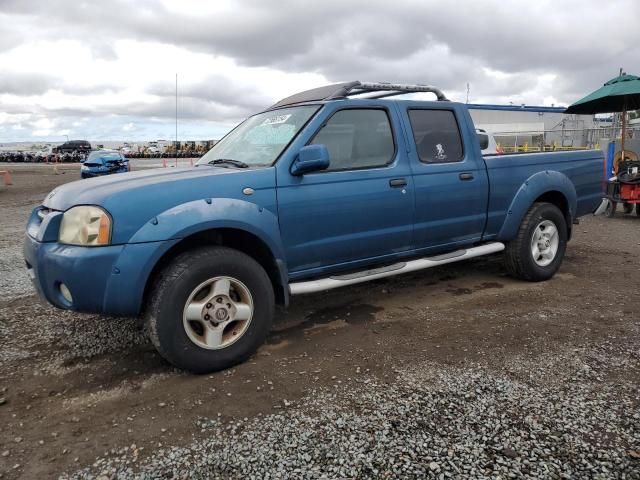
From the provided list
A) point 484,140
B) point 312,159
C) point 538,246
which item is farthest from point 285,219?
point 484,140

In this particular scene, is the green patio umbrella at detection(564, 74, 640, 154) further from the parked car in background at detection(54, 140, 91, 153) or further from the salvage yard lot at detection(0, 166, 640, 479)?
the parked car in background at detection(54, 140, 91, 153)

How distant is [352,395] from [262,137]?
2.21 meters

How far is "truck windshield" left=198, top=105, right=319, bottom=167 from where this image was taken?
3.80m

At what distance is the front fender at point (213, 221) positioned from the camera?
→ 119 inches

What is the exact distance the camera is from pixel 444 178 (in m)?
4.37

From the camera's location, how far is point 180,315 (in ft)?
10.1

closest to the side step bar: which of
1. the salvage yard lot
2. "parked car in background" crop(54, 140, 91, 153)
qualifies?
the salvage yard lot

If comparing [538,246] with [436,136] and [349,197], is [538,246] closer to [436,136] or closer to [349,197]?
[436,136]

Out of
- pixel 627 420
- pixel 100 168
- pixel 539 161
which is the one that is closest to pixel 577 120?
pixel 100 168

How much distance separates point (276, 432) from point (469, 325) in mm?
2084

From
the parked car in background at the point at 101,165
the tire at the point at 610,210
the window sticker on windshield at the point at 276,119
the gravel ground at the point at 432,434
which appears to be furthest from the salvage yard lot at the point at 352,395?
the parked car in background at the point at 101,165

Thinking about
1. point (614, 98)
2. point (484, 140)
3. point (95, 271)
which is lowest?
point (95, 271)

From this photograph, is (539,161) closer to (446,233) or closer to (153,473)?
(446,233)

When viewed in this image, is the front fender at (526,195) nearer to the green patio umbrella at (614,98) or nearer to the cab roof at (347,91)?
the cab roof at (347,91)
